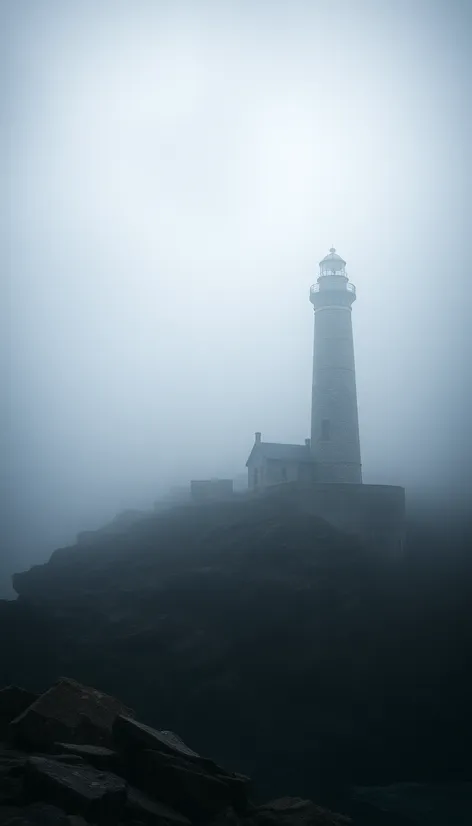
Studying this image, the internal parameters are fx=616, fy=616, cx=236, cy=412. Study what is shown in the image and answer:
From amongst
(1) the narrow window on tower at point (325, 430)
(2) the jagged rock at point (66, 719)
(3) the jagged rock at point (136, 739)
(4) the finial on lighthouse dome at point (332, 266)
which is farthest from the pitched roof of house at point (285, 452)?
(3) the jagged rock at point (136, 739)

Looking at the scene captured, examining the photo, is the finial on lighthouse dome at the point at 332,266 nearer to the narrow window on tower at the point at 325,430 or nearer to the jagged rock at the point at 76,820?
the narrow window on tower at the point at 325,430

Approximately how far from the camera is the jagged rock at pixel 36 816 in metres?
7.46

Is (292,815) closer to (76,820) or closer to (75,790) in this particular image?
(75,790)

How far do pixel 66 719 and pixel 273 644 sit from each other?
2343cm

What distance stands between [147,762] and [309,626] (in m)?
25.2

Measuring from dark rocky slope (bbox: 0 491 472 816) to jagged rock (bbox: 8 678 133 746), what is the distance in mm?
16361

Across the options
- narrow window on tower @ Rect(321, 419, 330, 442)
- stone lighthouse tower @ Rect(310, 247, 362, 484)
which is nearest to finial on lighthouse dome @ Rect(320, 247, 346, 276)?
stone lighthouse tower @ Rect(310, 247, 362, 484)

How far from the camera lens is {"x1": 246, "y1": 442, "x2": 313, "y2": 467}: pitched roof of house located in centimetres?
4325

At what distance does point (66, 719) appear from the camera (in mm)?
10625

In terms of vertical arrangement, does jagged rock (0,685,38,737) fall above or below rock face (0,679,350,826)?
above

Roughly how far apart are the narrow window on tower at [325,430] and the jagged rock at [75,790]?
35077mm

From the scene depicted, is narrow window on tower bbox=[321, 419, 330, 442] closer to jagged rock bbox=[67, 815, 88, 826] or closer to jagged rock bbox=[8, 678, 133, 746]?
jagged rock bbox=[8, 678, 133, 746]

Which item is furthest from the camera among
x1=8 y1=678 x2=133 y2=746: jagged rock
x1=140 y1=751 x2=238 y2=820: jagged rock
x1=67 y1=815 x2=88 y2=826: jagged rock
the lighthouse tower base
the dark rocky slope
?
the lighthouse tower base

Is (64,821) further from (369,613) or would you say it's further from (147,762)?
(369,613)
